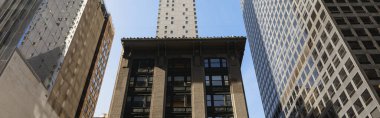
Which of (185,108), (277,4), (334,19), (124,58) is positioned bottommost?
(185,108)

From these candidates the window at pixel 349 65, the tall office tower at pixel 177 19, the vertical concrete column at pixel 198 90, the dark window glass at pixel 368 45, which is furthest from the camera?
the tall office tower at pixel 177 19

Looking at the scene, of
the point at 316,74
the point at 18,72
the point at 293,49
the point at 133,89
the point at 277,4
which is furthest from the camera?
the point at 277,4

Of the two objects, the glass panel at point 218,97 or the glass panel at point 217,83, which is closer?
the glass panel at point 218,97

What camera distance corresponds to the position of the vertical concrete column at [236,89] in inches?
1656

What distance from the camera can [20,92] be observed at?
42.8m

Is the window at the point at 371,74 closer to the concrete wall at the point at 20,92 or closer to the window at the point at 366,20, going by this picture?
the window at the point at 366,20

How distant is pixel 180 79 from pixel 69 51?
23642 mm

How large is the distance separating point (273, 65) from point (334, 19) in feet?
107

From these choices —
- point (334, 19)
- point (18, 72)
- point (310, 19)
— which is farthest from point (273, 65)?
point (18, 72)

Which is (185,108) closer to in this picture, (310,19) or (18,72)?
(18,72)

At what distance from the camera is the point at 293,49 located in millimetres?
74812

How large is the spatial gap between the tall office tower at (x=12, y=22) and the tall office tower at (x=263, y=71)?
6022cm

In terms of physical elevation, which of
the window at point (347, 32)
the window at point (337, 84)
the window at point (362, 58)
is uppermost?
the window at point (347, 32)

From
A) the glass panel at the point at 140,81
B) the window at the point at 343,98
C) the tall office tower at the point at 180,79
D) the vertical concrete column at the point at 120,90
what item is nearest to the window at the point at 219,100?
the tall office tower at the point at 180,79
